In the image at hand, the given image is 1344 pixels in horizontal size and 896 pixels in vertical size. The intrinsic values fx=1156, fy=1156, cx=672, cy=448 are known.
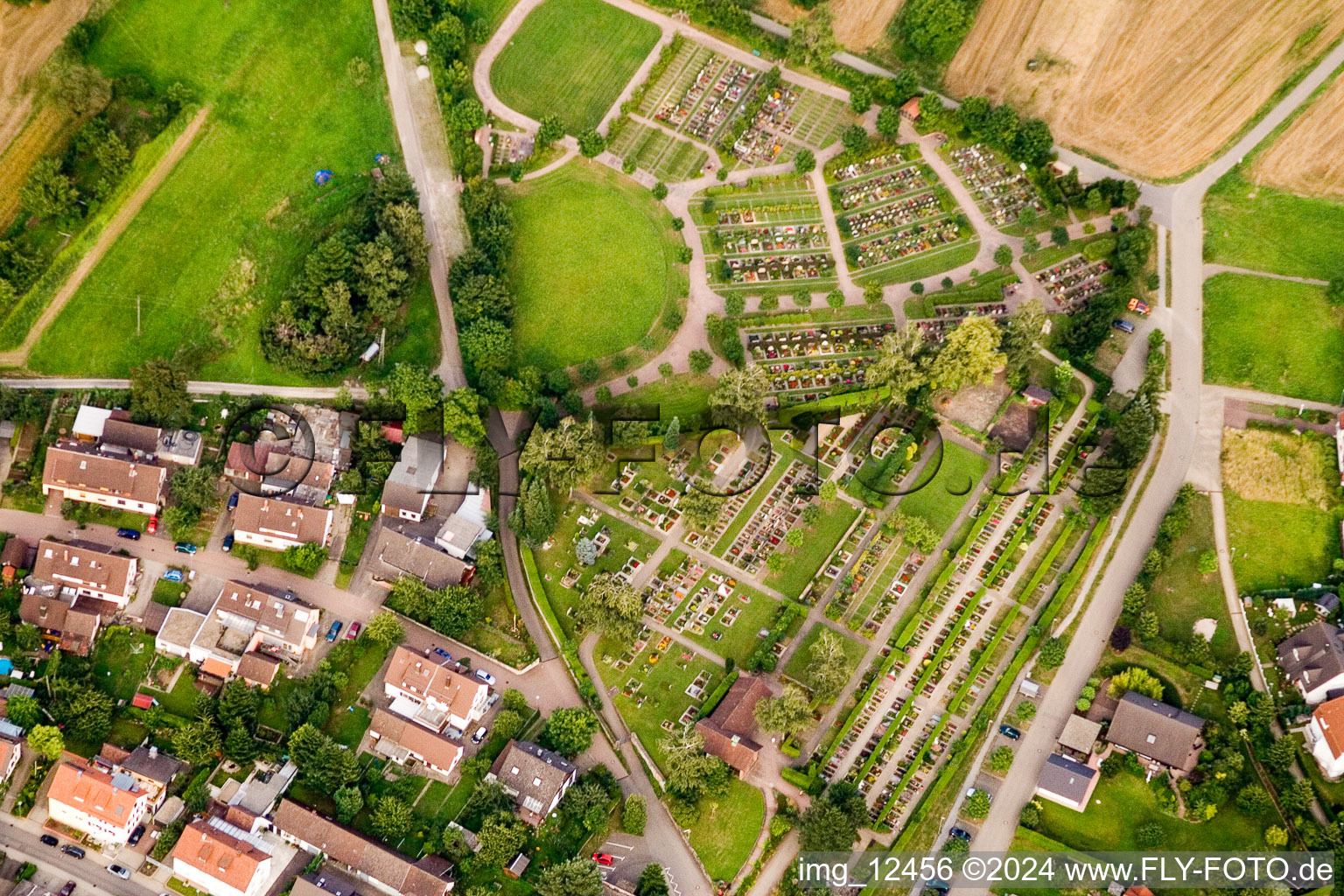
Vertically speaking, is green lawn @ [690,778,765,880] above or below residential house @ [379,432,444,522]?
below

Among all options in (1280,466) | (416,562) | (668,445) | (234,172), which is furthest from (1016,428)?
(234,172)

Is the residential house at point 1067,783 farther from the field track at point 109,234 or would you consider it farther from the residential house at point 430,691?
the field track at point 109,234

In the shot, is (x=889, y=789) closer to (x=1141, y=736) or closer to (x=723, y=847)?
(x=723, y=847)

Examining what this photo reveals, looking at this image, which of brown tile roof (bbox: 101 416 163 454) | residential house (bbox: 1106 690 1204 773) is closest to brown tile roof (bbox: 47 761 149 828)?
brown tile roof (bbox: 101 416 163 454)

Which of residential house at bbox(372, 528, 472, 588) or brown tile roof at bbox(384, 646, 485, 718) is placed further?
residential house at bbox(372, 528, 472, 588)

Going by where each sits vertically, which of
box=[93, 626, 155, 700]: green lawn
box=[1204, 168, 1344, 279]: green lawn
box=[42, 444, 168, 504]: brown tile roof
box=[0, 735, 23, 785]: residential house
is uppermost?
box=[1204, 168, 1344, 279]: green lawn

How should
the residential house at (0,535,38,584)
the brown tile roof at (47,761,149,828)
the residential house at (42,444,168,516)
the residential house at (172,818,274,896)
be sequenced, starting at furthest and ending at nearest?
the residential house at (42,444,168,516) < the residential house at (0,535,38,584) < the brown tile roof at (47,761,149,828) < the residential house at (172,818,274,896)

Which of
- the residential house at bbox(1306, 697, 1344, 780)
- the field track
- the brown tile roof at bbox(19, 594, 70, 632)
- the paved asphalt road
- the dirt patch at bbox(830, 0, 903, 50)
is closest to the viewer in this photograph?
the paved asphalt road

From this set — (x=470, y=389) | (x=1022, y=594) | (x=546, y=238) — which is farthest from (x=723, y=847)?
(x=546, y=238)

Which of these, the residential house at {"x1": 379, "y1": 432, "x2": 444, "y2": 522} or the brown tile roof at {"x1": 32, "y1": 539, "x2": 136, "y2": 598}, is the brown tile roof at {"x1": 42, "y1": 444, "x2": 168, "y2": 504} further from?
the residential house at {"x1": 379, "y1": 432, "x2": 444, "y2": 522}
